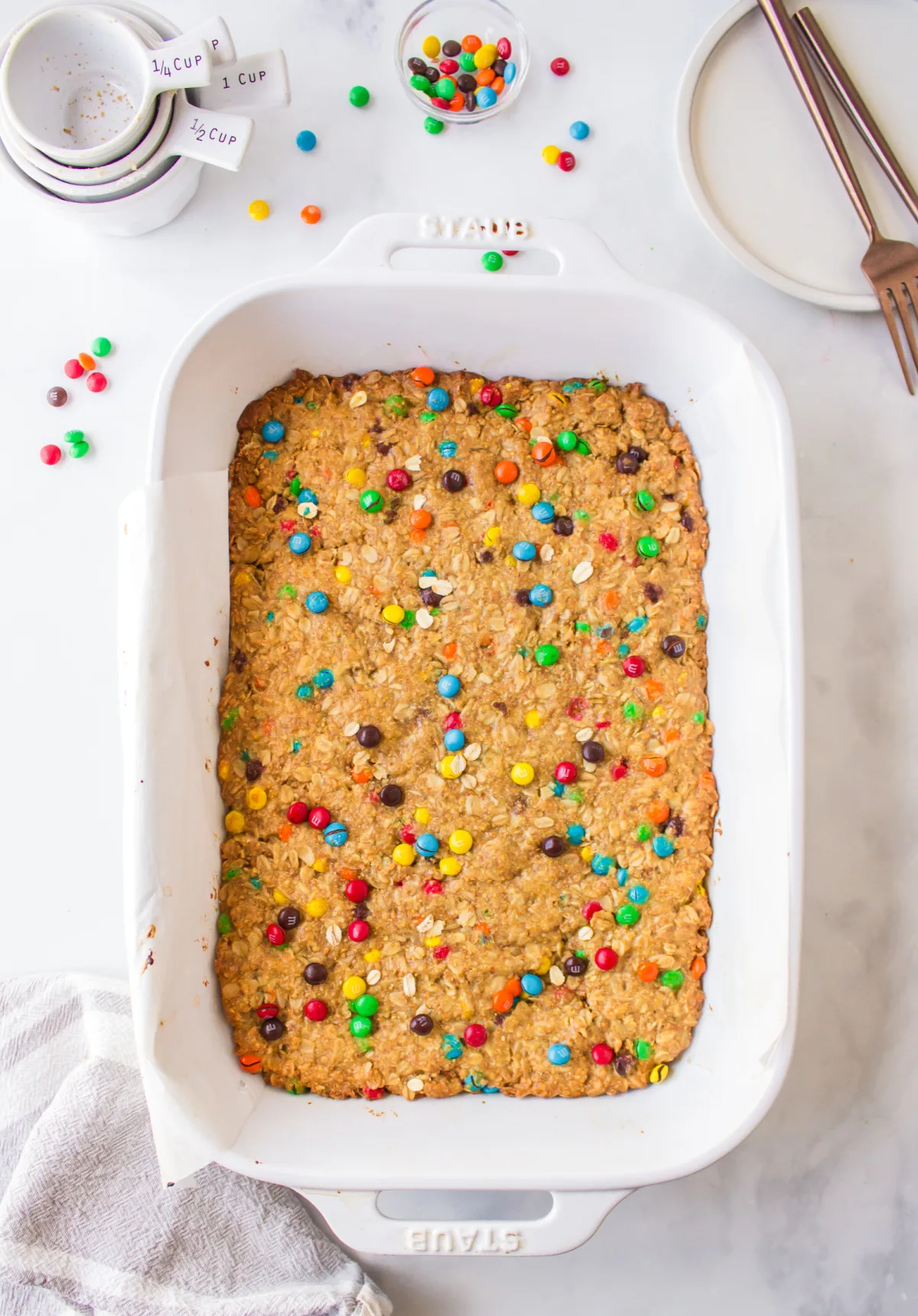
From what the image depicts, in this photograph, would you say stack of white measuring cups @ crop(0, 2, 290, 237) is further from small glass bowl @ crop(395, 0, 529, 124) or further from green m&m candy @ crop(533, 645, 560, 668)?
green m&m candy @ crop(533, 645, 560, 668)

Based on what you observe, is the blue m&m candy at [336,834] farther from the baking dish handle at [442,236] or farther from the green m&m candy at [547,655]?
the baking dish handle at [442,236]

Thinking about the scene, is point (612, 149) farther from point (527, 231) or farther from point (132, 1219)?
point (132, 1219)

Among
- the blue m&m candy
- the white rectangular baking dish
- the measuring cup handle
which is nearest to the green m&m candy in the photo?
the white rectangular baking dish

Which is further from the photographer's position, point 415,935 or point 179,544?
point 415,935

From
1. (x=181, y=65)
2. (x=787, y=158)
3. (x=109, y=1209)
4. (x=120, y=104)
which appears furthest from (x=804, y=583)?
(x=109, y=1209)

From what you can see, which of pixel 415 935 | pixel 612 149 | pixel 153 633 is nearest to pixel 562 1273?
pixel 415 935

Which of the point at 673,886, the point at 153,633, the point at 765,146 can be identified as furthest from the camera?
the point at 765,146

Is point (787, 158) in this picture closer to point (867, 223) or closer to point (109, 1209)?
point (867, 223)

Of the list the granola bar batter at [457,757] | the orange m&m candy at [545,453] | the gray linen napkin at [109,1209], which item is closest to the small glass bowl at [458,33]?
the granola bar batter at [457,757]
